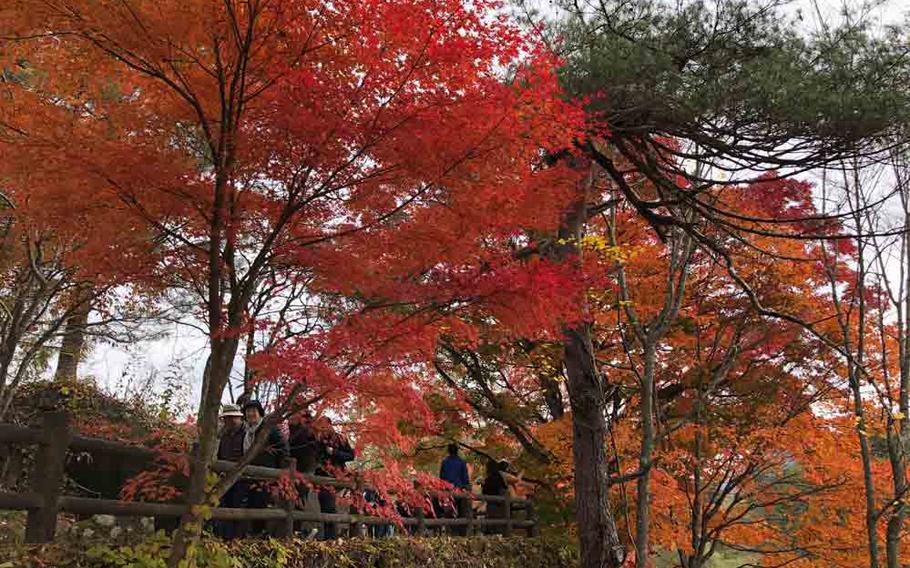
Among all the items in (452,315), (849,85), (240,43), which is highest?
(849,85)

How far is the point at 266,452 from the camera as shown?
7.23 metres

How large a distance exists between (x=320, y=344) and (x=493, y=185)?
→ 159 centimetres

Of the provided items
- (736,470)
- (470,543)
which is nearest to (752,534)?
(736,470)

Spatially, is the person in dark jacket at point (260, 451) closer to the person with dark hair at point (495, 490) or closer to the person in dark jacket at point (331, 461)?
the person in dark jacket at point (331, 461)

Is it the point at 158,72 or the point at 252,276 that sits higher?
the point at 158,72

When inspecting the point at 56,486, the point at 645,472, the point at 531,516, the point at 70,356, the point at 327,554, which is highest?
the point at 70,356

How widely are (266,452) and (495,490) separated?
5.69 meters

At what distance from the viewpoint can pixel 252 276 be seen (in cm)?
518

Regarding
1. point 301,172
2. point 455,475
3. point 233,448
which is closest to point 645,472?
point 455,475

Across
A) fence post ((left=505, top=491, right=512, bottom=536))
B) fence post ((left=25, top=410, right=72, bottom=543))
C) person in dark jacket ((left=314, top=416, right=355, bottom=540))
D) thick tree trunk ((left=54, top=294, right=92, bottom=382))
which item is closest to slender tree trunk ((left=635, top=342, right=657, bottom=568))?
person in dark jacket ((left=314, top=416, right=355, bottom=540))

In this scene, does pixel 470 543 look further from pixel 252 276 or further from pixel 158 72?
pixel 158 72

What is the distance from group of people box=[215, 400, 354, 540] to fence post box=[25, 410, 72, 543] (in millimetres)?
1856

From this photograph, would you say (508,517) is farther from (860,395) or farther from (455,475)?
(860,395)

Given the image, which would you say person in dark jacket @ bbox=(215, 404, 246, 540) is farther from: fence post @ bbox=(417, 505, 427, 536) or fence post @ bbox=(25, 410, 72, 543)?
fence post @ bbox=(417, 505, 427, 536)
